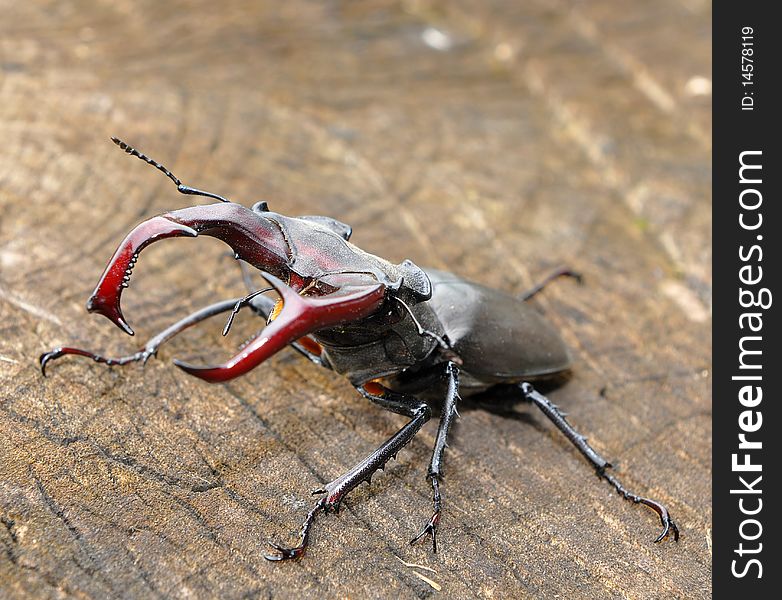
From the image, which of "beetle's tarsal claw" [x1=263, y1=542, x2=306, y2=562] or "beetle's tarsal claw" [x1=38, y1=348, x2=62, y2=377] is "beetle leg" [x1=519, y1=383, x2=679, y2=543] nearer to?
"beetle's tarsal claw" [x1=263, y1=542, x2=306, y2=562]

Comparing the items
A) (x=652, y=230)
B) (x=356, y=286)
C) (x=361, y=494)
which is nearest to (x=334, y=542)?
(x=361, y=494)

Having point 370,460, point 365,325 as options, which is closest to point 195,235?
point 365,325

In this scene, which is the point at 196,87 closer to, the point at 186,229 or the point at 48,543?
the point at 186,229

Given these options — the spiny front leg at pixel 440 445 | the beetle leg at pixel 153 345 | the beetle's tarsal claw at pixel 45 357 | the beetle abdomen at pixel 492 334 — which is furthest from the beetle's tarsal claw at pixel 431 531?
the beetle's tarsal claw at pixel 45 357

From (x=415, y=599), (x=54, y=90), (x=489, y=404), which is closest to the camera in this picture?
(x=415, y=599)

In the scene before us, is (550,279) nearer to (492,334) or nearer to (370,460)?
(492,334)
